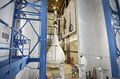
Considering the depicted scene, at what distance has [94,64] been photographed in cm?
523

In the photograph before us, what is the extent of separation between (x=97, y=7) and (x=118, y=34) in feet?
6.38

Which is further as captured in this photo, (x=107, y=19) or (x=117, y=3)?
(x=117, y=3)

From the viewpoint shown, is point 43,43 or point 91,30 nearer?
point 43,43

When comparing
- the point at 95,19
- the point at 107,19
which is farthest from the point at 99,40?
the point at 107,19

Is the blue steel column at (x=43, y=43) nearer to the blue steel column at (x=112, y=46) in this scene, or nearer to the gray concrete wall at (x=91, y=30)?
the blue steel column at (x=112, y=46)

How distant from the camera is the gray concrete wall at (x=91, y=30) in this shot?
522 centimetres

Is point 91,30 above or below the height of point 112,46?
above

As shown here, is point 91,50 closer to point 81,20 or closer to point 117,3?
point 81,20

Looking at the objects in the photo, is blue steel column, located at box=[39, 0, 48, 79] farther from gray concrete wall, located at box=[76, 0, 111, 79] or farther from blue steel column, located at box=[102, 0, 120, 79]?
gray concrete wall, located at box=[76, 0, 111, 79]

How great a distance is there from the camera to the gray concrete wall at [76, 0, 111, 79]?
522 centimetres

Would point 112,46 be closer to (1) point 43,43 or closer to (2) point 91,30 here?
(2) point 91,30

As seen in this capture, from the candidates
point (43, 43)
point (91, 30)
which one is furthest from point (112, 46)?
point (43, 43)

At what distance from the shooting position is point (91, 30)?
5.66m

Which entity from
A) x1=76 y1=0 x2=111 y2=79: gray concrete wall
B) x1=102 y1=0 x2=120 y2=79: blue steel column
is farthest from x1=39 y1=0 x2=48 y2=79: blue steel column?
x1=76 y1=0 x2=111 y2=79: gray concrete wall
